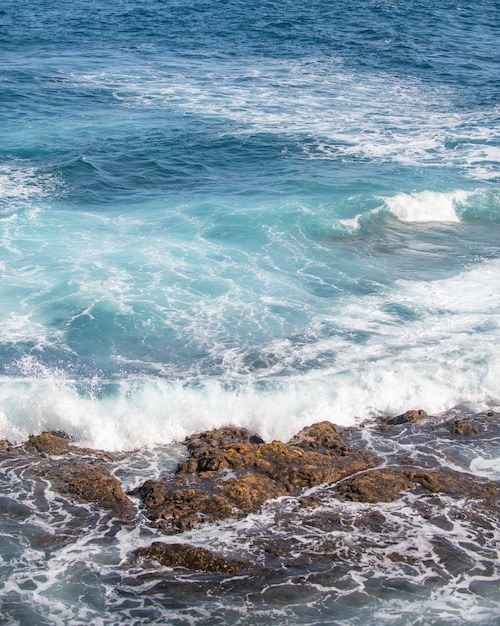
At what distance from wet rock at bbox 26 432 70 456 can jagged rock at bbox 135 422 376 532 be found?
2.31 meters

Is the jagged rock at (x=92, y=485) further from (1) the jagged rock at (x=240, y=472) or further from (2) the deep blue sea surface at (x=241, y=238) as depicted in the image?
(2) the deep blue sea surface at (x=241, y=238)

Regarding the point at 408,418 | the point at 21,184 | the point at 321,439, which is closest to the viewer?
the point at 321,439

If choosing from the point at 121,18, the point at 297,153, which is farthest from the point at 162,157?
the point at 121,18

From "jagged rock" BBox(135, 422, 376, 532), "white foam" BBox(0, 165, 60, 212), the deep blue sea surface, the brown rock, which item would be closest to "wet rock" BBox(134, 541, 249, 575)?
"jagged rock" BBox(135, 422, 376, 532)


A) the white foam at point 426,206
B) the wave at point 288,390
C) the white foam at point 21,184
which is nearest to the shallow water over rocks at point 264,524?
the wave at point 288,390

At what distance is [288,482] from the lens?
13438 mm

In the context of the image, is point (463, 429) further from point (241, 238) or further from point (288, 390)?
point (241, 238)

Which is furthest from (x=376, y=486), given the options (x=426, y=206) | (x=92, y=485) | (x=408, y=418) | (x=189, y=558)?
(x=426, y=206)

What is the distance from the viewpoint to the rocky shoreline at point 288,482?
1183cm

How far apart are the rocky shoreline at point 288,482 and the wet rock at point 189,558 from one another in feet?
0.05

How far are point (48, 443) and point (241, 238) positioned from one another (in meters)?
12.3

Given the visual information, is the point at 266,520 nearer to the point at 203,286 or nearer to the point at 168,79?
A: the point at 203,286

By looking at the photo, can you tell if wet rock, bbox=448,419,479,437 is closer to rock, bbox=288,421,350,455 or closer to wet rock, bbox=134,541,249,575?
rock, bbox=288,421,350,455

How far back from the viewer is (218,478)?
1353cm
